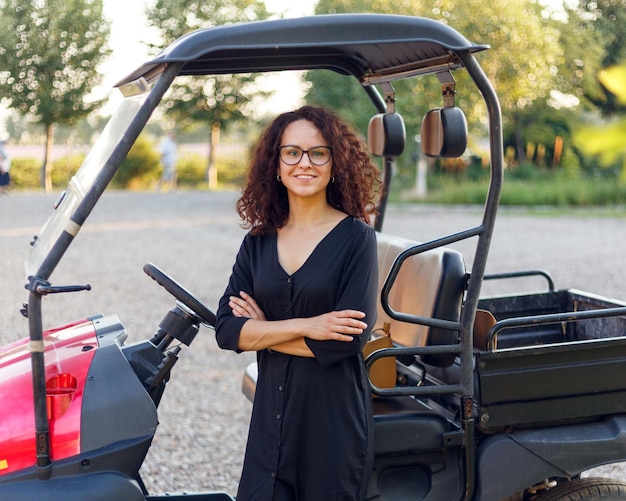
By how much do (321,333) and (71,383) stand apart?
74cm

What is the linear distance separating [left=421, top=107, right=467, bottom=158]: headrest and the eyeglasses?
0.38 m

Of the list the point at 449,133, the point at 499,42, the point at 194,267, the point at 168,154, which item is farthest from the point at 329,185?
the point at 168,154

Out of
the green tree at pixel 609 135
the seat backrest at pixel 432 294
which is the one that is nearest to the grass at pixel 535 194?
the seat backrest at pixel 432 294

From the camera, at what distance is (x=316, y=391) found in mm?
2299

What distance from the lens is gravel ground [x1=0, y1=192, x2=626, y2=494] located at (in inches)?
176

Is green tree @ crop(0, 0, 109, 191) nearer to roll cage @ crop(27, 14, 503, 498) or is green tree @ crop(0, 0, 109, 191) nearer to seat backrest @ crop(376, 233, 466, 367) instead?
roll cage @ crop(27, 14, 503, 498)

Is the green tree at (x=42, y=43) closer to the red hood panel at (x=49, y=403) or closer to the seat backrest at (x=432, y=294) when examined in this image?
the red hood panel at (x=49, y=403)

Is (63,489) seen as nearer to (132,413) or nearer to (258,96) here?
(132,413)

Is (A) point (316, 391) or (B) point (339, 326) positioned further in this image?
(A) point (316, 391)

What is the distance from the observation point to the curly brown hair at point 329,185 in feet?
7.79

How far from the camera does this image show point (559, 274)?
988 cm

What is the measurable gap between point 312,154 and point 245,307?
1.58ft

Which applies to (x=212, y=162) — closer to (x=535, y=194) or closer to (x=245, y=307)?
(x=535, y=194)

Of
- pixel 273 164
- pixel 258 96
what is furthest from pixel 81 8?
pixel 258 96
